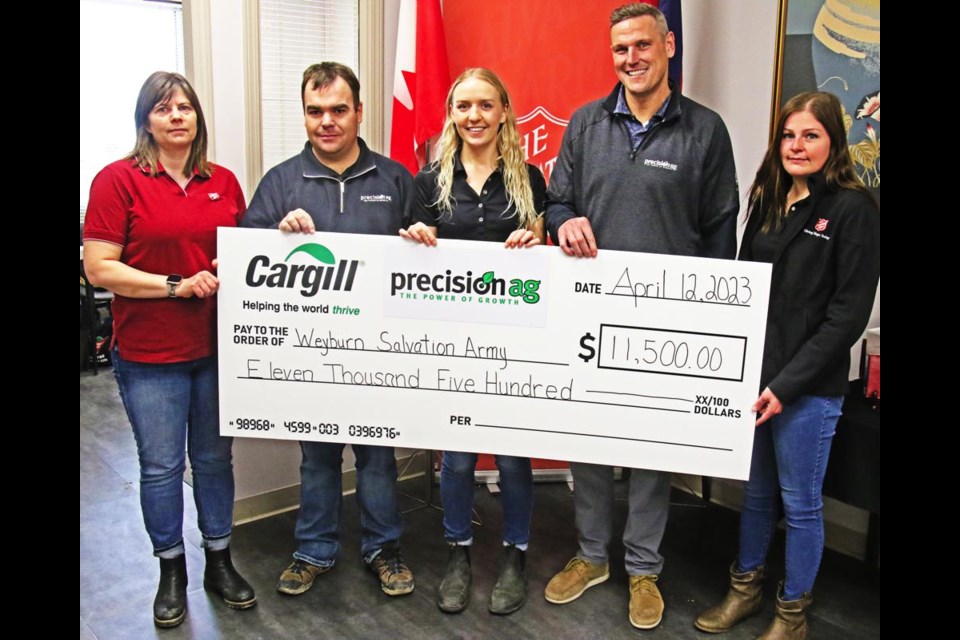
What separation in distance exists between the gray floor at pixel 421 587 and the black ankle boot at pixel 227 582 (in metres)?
0.03

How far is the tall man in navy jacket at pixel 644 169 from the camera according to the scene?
7.30 ft

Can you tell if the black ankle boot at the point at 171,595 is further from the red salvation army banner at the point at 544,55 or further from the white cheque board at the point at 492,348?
the red salvation army banner at the point at 544,55

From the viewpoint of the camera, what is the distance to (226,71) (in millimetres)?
2852

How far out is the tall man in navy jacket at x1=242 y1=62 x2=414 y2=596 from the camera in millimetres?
2311

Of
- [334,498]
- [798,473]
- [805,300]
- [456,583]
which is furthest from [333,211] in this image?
[798,473]

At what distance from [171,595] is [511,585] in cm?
108

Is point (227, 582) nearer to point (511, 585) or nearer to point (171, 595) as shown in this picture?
point (171, 595)

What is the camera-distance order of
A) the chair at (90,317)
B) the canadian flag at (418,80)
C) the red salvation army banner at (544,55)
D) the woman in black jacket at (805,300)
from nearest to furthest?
1. the woman in black jacket at (805,300)
2. the red salvation army banner at (544,55)
3. the canadian flag at (418,80)
4. the chair at (90,317)

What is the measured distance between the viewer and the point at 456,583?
2.52 m

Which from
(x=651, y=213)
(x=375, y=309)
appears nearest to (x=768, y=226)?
(x=651, y=213)

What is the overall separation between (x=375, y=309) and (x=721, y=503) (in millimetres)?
1911

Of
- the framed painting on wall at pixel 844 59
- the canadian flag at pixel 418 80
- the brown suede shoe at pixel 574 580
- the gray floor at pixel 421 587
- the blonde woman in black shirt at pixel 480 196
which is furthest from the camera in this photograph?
the canadian flag at pixel 418 80

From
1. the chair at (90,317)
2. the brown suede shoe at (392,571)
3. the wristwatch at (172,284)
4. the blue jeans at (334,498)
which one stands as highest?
the wristwatch at (172,284)

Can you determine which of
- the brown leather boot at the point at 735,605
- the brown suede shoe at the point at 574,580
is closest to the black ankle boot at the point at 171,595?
the brown suede shoe at the point at 574,580
